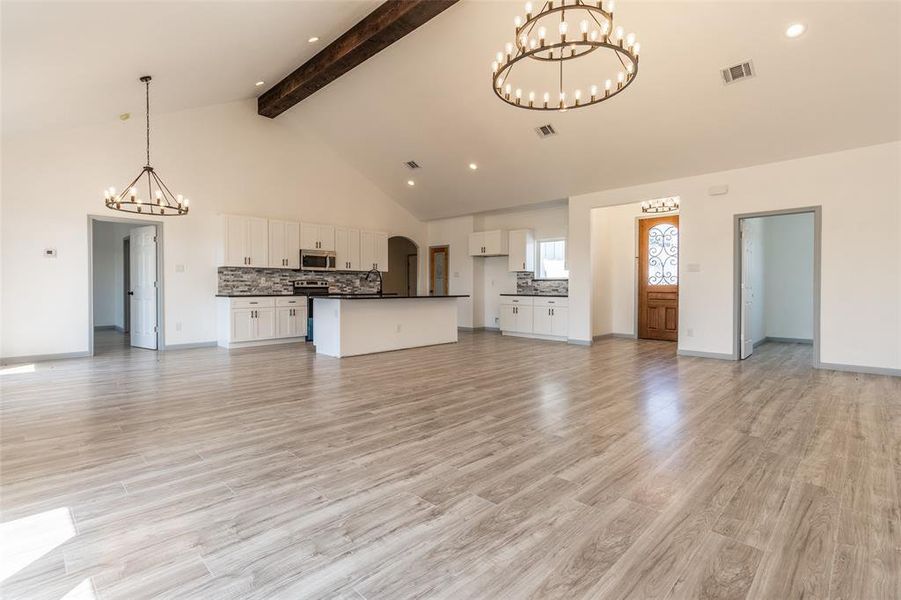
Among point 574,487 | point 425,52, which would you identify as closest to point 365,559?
point 574,487

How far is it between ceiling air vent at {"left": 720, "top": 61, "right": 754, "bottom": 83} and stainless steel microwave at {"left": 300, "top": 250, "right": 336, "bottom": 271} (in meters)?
7.12

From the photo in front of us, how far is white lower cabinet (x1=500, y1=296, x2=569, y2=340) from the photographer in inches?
339

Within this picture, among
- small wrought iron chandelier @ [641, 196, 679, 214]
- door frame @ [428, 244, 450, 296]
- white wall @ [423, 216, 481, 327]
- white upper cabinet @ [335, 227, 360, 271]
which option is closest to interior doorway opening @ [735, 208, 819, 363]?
small wrought iron chandelier @ [641, 196, 679, 214]

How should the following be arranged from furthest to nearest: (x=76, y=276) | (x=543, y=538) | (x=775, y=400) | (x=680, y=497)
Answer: (x=76, y=276) → (x=775, y=400) → (x=680, y=497) → (x=543, y=538)

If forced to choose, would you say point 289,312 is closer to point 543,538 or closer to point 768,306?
point 543,538

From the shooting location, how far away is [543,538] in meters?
1.91

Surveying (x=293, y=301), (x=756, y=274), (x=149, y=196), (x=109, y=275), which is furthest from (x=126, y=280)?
(x=756, y=274)

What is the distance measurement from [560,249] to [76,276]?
333 inches

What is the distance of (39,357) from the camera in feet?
20.3

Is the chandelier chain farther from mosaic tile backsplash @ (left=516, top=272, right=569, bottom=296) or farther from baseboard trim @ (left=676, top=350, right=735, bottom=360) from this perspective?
baseboard trim @ (left=676, top=350, right=735, bottom=360)

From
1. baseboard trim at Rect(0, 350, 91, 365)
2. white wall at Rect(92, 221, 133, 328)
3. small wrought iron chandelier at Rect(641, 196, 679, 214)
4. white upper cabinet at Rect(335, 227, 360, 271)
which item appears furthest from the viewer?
white wall at Rect(92, 221, 133, 328)

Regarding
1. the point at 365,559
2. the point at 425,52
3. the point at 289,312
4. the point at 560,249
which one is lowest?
the point at 365,559

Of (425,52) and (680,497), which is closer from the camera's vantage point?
(680,497)

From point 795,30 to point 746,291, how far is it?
3.72 metres
